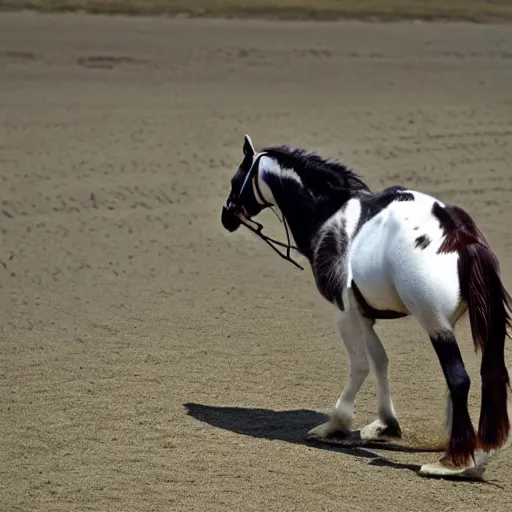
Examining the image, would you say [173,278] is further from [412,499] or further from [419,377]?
[412,499]

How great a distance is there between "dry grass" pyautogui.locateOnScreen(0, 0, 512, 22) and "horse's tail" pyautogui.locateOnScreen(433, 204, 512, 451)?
1223 cm

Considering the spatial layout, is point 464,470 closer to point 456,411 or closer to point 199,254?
point 456,411

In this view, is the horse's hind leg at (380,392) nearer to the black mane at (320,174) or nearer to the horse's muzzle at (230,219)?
the black mane at (320,174)

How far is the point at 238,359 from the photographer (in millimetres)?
8055

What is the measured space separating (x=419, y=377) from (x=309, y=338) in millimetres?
1072

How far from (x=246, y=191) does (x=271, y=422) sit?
4.41 ft

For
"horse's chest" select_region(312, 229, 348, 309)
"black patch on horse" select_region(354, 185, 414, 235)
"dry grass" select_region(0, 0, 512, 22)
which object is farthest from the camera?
"dry grass" select_region(0, 0, 512, 22)

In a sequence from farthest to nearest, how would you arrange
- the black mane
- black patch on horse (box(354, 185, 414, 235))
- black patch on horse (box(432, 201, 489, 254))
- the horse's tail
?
the black mane, black patch on horse (box(354, 185, 414, 235)), black patch on horse (box(432, 201, 489, 254)), the horse's tail

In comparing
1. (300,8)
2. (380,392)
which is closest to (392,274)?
(380,392)

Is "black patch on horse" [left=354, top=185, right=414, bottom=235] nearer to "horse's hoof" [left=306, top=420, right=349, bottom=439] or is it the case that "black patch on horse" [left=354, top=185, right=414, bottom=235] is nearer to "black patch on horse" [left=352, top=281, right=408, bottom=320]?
"black patch on horse" [left=352, top=281, right=408, bottom=320]

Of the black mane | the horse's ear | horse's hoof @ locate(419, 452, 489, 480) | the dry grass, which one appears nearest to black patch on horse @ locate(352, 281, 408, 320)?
the black mane

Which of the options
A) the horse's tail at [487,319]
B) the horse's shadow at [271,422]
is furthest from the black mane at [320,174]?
the horse's shadow at [271,422]

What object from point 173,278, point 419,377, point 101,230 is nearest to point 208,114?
point 101,230

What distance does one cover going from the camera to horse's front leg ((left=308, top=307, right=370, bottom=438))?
6531 mm
